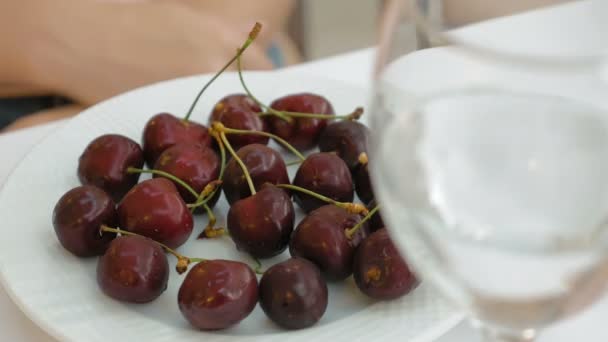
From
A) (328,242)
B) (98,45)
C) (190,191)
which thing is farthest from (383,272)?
(98,45)

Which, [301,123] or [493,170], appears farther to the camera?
[301,123]

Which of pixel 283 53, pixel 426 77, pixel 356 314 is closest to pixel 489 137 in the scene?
pixel 426 77

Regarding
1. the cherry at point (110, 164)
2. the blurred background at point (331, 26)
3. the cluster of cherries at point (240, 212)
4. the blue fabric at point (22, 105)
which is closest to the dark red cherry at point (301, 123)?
the cluster of cherries at point (240, 212)

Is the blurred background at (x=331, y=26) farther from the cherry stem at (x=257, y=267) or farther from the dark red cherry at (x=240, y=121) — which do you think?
the cherry stem at (x=257, y=267)

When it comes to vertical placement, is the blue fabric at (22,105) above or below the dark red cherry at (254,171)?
below

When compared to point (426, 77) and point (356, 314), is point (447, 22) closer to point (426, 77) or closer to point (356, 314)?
point (426, 77)

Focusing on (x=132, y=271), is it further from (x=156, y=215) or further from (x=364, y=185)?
(x=364, y=185)

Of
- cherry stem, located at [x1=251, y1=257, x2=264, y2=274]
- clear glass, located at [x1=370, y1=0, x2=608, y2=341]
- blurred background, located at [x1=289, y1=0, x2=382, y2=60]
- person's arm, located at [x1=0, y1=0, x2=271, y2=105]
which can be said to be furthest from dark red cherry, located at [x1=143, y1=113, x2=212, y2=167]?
blurred background, located at [x1=289, y1=0, x2=382, y2=60]
